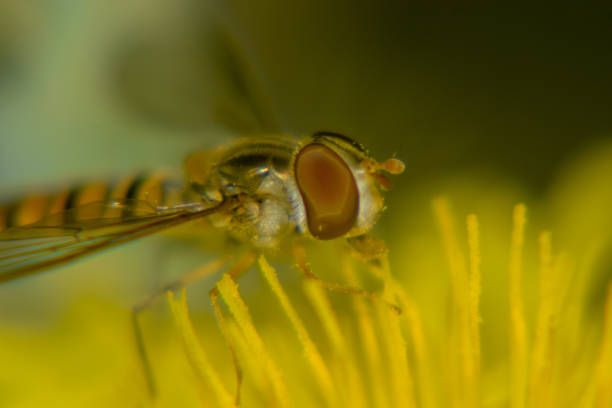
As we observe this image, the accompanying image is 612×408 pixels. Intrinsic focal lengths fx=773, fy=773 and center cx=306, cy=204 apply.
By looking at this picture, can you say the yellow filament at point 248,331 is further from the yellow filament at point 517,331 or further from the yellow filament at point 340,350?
the yellow filament at point 517,331

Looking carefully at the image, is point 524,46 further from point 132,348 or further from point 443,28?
point 132,348

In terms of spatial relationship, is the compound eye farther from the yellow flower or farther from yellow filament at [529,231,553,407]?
yellow filament at [529,231,553,407]

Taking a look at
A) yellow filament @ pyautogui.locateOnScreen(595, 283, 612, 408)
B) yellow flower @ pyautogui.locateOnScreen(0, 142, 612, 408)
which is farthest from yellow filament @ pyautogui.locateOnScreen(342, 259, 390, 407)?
yellow filament @ pyautogui.locateOnScreen(595, 283, 612, 408)

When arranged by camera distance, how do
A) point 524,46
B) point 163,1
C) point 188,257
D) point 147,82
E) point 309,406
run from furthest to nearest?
1. point 163,1
2. point 524,46
3. point 188,257
4. point 147,82
5. point 309,406

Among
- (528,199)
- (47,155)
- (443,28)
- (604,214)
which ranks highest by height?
(443,28)

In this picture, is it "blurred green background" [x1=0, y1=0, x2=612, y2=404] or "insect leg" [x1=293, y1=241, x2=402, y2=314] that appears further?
"blurred green background" [x1=0, y1=0, x2=612, y2=404]

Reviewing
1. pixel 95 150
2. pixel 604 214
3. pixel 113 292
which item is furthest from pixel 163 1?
pixel 604 214

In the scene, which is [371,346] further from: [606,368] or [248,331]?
[606,368]

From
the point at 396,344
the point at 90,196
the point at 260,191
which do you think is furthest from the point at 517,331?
the point at 90,196
